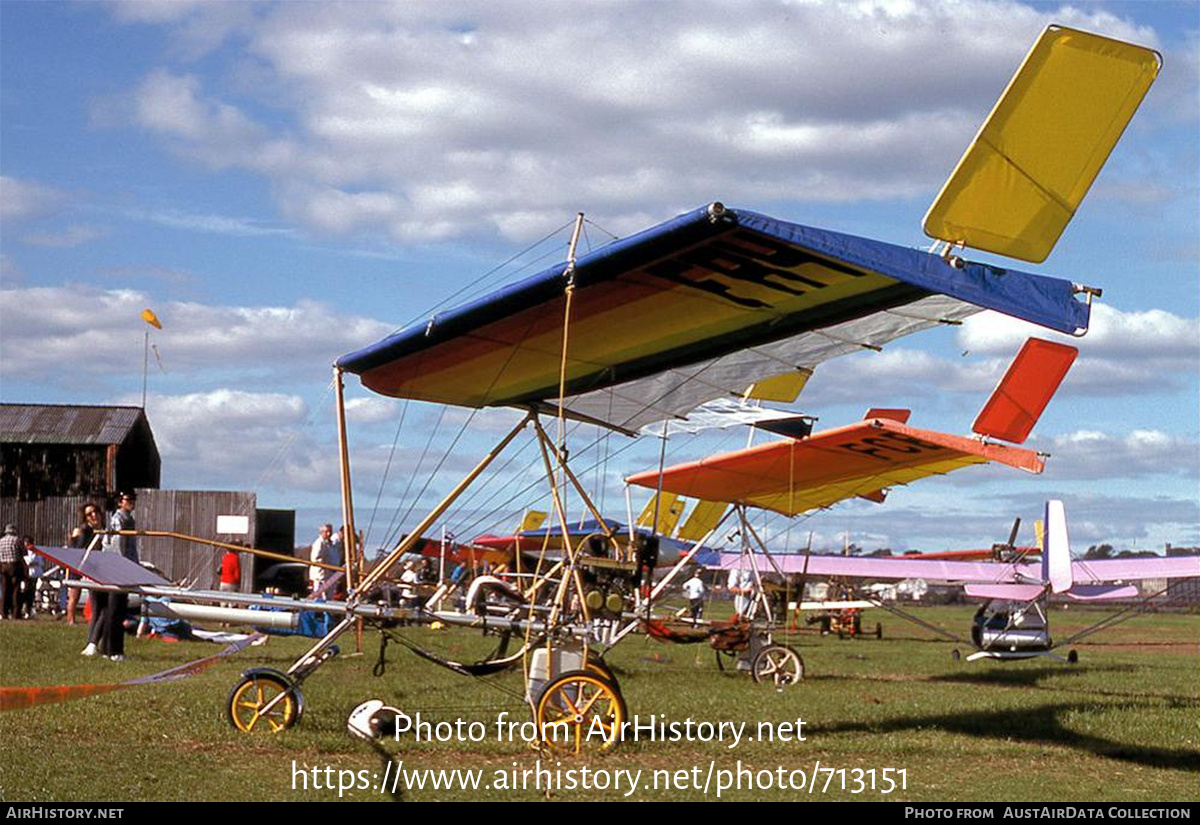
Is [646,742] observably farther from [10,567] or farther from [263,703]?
[10,567]

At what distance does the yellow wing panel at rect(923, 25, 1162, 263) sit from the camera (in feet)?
27.9

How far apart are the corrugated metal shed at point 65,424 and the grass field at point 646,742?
632 inches

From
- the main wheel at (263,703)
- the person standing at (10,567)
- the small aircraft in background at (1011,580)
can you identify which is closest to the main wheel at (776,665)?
the small aircraft in background at (1011,580)

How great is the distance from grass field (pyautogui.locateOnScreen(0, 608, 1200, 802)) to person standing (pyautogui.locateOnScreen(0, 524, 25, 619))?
178 inches

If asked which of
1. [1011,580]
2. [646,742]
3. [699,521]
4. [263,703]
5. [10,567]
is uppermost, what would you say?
[699,521]

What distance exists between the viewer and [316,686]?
11930mm

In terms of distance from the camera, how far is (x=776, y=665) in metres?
15.0

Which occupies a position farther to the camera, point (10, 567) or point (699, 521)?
point (699, 521)

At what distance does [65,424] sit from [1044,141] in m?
28.2

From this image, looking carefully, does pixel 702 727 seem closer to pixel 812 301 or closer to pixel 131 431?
pixel 812 301

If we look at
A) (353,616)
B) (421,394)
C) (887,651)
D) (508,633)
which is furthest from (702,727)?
(887,651)

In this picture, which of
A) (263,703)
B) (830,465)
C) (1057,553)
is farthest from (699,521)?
(263,703)

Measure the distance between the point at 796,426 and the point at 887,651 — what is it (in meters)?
11.3

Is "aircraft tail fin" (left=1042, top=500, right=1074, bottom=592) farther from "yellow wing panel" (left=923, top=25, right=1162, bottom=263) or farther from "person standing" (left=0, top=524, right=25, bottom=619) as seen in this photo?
"person standing" (left=0, top=524, right=25, bottom=619)
